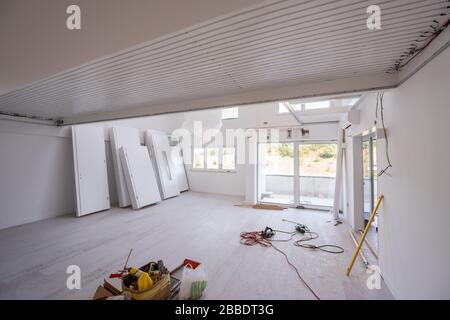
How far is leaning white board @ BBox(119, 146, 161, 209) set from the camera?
5.46 meters

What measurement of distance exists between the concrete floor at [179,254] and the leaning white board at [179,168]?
9.37 feet

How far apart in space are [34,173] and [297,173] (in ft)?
22.5

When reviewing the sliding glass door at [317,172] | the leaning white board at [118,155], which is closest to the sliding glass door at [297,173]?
the sliding glass door at [317,172]

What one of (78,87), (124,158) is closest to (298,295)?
(78,87)

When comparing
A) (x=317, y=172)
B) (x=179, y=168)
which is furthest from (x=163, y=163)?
(x=317, y=172)

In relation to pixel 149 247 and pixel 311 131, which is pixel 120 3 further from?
pixel 311 131

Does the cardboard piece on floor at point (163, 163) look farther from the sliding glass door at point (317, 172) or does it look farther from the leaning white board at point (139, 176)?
the sliding glass door at point (317, 172)

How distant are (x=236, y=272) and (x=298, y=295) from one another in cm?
79

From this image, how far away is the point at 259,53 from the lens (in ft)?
5.31

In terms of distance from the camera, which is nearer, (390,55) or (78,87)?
(390,55)

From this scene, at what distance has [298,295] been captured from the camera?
211 centimetres

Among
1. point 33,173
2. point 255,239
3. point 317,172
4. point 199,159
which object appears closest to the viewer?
point 255,239

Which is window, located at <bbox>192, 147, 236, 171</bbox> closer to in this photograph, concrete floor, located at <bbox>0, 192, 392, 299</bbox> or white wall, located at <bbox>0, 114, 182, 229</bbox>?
concrete floor, located at <bbox>0, 192, 392, 299</bbox>

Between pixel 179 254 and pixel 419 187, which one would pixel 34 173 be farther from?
pixel 419 187
